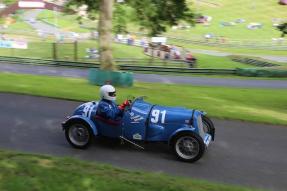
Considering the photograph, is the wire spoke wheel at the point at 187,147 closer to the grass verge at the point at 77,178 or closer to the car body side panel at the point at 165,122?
the car body side panel at the point at 165,122

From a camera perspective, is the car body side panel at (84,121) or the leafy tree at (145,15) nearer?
the car body side panel at (84,121)

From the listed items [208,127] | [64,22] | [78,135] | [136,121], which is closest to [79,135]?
[78,135]

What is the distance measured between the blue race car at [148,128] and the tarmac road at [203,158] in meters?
0.29

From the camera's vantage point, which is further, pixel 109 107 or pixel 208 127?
pixel 208 127

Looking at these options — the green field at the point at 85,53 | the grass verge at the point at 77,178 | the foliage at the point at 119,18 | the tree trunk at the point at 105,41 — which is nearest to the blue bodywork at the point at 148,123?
the grass verge at the point at 77,178

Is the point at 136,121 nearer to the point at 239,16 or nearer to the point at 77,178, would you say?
the point at 77,178

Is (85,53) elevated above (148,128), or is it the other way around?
(85,53)

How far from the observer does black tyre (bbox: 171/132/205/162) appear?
8.32 m

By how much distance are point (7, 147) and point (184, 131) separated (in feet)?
12.7

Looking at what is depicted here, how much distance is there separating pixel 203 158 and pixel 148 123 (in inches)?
57.4

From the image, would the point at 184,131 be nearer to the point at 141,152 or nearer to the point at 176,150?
the point at 176,150

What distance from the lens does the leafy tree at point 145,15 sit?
69.4 feet

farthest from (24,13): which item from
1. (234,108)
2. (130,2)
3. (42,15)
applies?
(234,108)

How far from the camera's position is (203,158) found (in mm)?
8820
